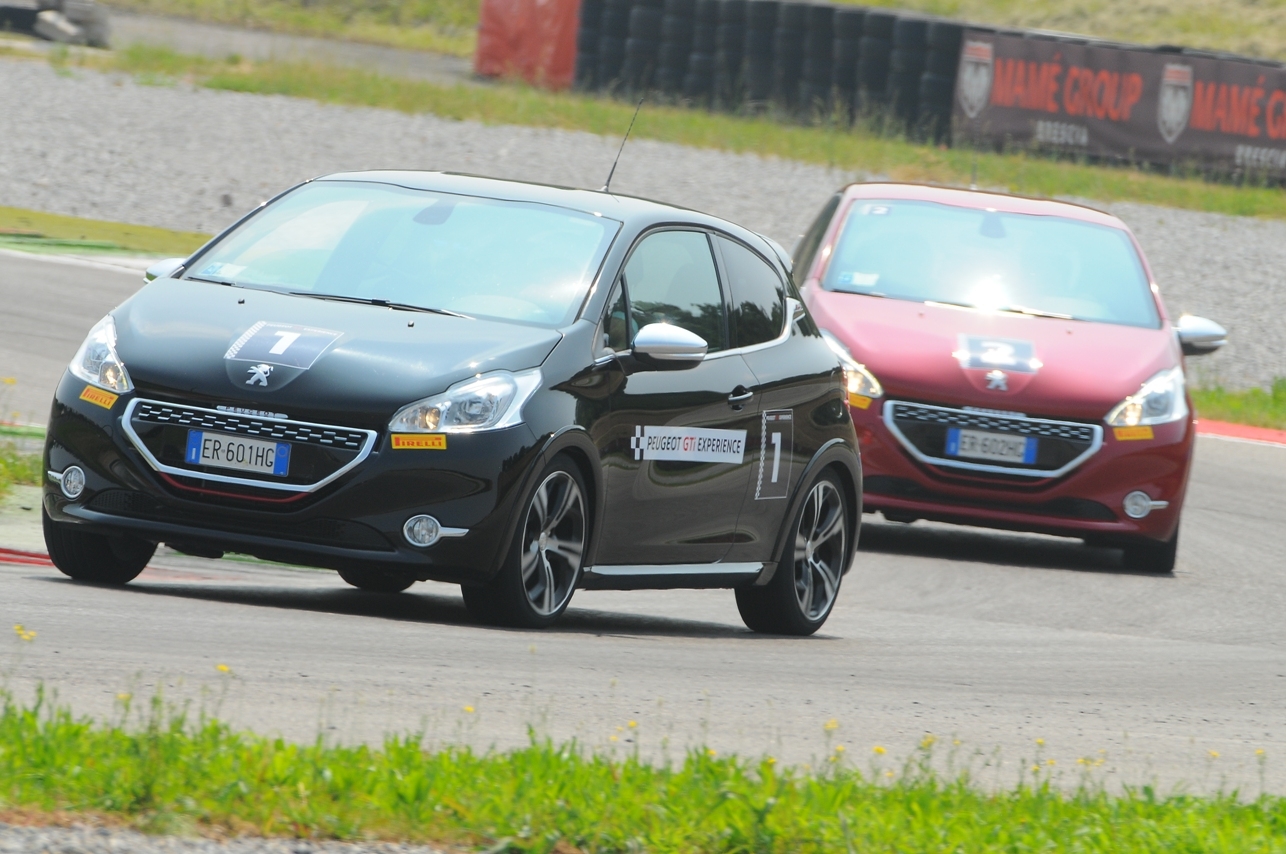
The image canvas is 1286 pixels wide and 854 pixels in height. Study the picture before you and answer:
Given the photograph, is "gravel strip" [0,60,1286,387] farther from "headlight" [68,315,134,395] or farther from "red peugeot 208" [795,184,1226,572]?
"headlight" [68,315,134,395]

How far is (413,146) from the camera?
26031 millimetres

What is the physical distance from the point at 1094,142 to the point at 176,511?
2488 cm

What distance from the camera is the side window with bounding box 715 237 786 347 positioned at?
8.66 meters

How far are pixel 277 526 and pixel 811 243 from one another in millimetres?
6093

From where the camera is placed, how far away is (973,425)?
11.1 metres

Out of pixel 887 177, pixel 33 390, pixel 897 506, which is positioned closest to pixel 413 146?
pixel 887 177

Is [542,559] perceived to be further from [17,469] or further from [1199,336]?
[1199,336]

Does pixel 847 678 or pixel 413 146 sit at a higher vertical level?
pixel 847 678

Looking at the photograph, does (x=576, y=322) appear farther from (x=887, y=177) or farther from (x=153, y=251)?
(x=887, y=177)

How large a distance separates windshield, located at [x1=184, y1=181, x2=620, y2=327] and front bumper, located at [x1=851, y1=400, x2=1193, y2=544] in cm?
342

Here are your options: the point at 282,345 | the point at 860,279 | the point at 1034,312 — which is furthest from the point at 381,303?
the point at 1034,312

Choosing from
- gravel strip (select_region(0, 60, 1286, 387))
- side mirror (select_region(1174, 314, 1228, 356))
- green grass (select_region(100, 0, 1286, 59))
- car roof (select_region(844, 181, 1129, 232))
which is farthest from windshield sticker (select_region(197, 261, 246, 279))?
green grass (select_region(100, 0, 1286, 59))

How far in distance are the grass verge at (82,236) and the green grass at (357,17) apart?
26465 millimetres

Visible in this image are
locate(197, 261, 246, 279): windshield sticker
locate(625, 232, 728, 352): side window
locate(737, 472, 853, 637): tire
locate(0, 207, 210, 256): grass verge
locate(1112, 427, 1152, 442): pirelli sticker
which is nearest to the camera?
locate(197, 261, 246, 279): windshield sticker
